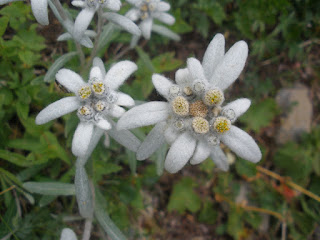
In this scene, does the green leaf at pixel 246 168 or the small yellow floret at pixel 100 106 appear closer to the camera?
the small yellow floret at pixel 100 106

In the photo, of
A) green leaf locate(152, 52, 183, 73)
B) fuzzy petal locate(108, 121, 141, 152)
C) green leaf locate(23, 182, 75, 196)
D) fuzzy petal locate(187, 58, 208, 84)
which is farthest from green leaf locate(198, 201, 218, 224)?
fuzzy petal locate(187, 58, 208, 84)

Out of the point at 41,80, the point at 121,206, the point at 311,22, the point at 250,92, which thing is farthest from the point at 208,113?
the point at 311,22

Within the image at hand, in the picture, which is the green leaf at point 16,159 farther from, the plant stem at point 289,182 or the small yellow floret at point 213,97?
the plant stem at point 289,182

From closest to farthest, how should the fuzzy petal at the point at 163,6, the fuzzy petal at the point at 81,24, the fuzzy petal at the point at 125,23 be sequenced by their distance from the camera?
the fuzzy petal at the point at 81,24 → the fuzzy petal at the point at 125,23 → the fuzzy petal at the point at 163,6

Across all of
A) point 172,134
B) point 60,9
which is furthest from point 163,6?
point 172,134

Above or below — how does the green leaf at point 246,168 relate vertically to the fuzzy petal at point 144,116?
below

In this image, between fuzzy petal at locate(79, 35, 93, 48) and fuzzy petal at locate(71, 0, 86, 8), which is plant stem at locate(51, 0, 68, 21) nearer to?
fuzzy petal at locate(71, 0, 86, 8)

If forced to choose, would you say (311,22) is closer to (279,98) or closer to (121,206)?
(279,98)

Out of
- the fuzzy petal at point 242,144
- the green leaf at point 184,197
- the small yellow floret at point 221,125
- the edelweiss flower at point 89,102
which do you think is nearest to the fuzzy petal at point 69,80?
the edelweiss flower at point 89,102
